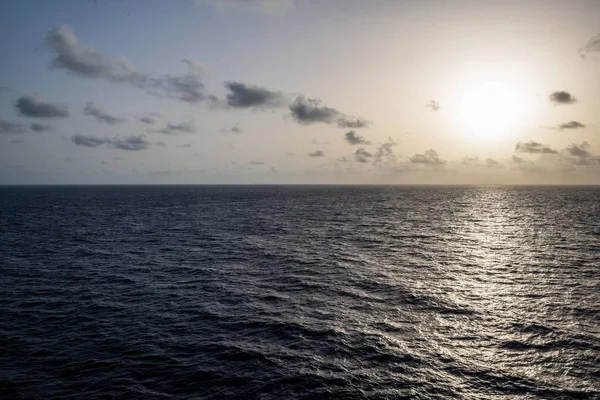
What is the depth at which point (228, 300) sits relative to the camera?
123 ft

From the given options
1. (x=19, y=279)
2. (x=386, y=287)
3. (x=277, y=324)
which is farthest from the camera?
(x=19, y=279)

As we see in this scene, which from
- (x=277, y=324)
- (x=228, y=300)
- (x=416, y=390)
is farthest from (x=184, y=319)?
(x=416, y=390)

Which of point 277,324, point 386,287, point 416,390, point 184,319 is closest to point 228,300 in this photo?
point 184,319

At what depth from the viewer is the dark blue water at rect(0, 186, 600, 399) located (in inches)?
886

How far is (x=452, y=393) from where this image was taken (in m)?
21.7

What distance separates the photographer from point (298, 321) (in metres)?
31.8

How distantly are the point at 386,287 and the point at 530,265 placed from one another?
26248mm

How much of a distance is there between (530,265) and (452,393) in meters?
39.5

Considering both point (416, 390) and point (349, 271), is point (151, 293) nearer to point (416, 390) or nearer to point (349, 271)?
point (349, 271)

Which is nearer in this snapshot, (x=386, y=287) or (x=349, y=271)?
(x=386, y=287)

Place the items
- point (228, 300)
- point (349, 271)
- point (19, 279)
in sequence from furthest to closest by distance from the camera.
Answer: point (349, 271) < point (19, 279) < point (228, 300)

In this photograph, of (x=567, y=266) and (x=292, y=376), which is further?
(x=567, y=266)

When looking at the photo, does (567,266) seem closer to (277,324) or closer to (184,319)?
(277,324)

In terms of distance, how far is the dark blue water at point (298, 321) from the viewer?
73.9ft
